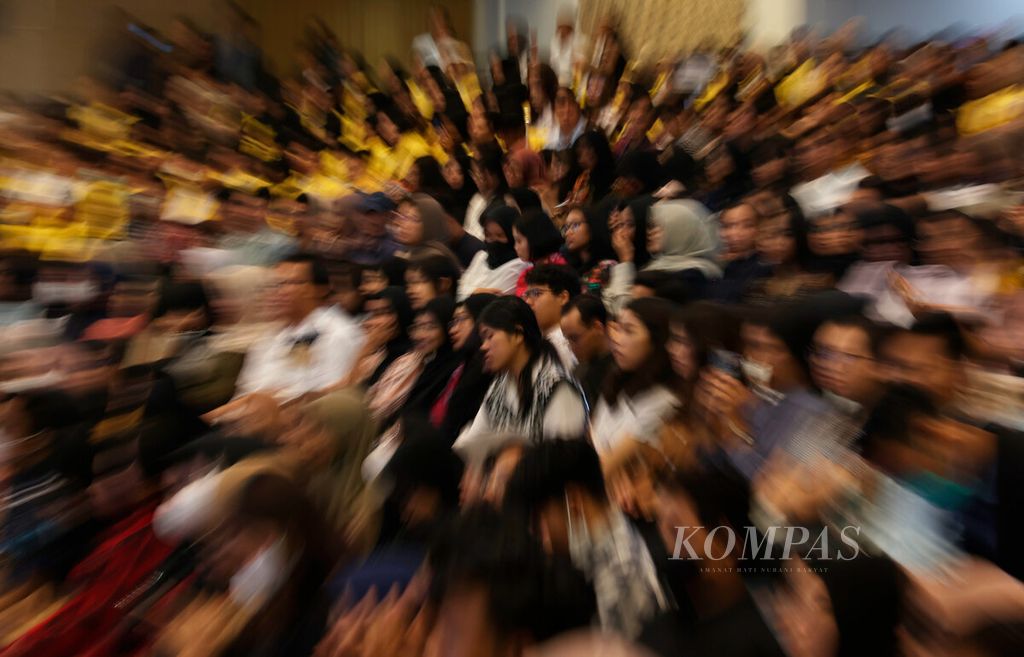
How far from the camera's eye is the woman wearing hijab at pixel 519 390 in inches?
70.2

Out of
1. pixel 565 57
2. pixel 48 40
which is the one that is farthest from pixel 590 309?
pixel 48 40

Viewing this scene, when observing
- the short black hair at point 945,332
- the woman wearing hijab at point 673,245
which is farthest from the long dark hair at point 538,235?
the short black hair at point 945,332

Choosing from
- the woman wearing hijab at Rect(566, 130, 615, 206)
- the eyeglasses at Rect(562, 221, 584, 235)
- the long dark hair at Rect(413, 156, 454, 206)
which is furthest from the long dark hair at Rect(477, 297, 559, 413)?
the long dark hair at Rect(413, 156, 454, 206)

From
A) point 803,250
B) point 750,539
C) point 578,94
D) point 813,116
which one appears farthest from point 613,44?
point 750,539

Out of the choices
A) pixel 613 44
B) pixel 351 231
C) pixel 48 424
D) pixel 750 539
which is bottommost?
pixel 750 539

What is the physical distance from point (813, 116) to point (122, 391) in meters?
3.10

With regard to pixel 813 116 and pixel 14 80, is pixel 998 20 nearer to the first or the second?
pixel 813 116

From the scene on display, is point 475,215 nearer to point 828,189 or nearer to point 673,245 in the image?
point 673,245

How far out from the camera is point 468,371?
212 cm

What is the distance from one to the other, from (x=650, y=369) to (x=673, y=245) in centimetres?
102

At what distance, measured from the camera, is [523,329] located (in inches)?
79.7

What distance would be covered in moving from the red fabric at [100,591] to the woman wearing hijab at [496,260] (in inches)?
60.6

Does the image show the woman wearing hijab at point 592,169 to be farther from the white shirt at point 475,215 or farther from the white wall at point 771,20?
the white wall at point 771,20

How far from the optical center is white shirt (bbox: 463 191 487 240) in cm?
369
